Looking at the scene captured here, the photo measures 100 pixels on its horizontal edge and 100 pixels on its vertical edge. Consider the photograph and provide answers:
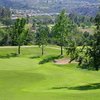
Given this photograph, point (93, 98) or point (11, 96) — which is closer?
point (93, 98)

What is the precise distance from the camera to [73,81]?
48719 mm

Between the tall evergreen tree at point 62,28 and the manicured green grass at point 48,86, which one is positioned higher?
the tall evergreen tree at point 62,28

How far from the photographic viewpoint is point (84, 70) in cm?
6294

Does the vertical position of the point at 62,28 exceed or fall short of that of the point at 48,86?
it exceeds it

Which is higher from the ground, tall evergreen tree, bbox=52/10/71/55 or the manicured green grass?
tall evergreen tree, bbox=52/10/71/55

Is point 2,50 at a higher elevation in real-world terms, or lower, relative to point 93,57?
lower

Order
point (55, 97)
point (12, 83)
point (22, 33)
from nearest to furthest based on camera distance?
1. point (55, 97)
2. point (12, 83)
3. point (22, 33)

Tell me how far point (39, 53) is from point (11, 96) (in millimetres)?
65296

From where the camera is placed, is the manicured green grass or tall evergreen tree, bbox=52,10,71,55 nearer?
the manicured green grass

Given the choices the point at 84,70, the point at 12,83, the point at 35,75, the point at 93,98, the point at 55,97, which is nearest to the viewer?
the point at 93,98

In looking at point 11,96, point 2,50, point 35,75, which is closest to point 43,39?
point 2,50

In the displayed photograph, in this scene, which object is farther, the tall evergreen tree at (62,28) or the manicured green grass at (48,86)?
the tall evergreen tree at (62,28)

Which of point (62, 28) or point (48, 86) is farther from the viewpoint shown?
point (62, 28)

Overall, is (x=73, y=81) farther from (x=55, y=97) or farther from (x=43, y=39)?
(x=43, y=39)
